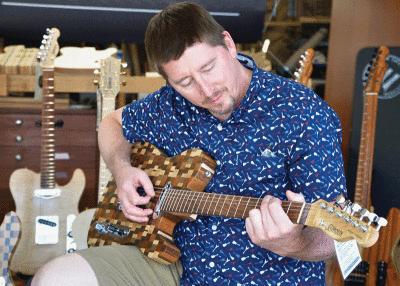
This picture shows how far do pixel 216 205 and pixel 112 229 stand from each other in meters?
0.43

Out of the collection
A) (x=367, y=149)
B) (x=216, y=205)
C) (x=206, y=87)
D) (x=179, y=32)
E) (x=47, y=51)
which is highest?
(x=179, y=32)

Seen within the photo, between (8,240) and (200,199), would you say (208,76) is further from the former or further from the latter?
(8,240)

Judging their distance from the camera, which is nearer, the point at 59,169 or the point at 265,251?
the point at 265,251

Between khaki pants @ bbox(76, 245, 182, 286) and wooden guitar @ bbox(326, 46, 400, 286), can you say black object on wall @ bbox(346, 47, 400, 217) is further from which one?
khaki pants @ bbox(76, 245, 182, 286)

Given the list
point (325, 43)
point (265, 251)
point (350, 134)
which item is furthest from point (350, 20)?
point (265, 251)

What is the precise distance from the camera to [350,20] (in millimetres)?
2471

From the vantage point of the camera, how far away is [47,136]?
2.21m

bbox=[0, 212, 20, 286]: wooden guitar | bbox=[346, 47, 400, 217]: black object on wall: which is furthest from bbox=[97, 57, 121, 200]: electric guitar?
bbox=[346, 47, 400, 217]: black object on wall

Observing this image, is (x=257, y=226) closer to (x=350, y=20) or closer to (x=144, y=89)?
(x=144, y=89)

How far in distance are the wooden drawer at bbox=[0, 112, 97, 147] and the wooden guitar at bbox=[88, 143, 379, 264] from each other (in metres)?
1.09

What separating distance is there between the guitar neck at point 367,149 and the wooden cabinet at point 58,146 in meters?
1.40

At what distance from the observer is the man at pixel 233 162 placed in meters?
1.06

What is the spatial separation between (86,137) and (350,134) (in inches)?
56.9

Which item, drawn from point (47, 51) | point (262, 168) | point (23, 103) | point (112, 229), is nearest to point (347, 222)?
point (262, 168)
